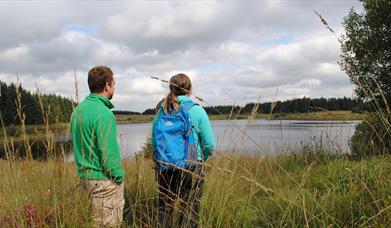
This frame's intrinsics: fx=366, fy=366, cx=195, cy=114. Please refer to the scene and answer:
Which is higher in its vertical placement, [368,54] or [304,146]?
[368,54]

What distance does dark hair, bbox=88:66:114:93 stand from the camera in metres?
3.41

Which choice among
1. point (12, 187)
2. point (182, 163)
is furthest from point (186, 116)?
point (12, 187)

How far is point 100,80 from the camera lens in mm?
3412

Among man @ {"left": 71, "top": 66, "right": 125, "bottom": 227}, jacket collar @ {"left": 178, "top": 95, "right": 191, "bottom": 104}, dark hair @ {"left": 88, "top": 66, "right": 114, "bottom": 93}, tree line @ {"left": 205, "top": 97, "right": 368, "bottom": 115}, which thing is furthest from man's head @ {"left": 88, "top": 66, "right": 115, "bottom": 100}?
tree line @ {"left": 205, "top": 97, "right": 368, "bottom": 115}

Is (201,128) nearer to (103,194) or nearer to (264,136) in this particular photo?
(103,194)

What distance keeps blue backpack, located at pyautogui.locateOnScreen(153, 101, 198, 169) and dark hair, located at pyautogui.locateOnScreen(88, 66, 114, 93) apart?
67 cm

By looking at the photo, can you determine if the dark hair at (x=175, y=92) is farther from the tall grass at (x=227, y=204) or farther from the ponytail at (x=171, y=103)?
the tall grass at (x=227, y=204)

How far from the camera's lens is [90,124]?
3.18 metres

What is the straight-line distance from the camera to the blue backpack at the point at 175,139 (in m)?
3.56

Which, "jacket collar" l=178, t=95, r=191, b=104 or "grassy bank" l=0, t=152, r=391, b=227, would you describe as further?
"jacket collar" l=178, t=95, r=191, b=104

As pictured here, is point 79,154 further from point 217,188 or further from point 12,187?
point 217,188

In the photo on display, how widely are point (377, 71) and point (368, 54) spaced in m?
0.98

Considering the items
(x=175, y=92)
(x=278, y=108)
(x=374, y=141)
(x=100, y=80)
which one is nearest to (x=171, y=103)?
(x=175, y=92)

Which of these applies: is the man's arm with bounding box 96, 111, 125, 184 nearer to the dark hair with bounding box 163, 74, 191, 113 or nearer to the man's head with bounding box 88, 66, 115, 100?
the man's head with bounding box 88, 66, 115, 100
